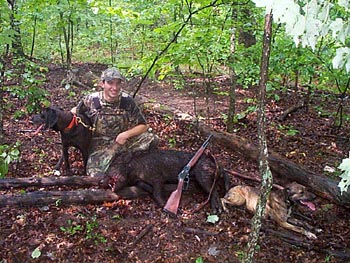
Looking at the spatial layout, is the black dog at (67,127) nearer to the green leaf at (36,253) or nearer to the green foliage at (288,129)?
the green leaf at (36,253)

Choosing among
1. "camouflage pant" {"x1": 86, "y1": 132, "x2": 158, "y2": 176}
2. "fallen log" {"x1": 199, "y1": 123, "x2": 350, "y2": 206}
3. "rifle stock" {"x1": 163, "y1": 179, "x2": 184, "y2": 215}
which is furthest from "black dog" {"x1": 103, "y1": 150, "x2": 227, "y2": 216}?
"fallen log" {"x1": 199, "y1": 123, "x2": 350, "y2": 206}

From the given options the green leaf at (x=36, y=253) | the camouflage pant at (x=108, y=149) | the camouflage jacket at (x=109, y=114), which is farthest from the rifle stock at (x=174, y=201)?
the green leaf at (x=36, y=253)

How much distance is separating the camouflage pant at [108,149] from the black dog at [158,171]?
48cm

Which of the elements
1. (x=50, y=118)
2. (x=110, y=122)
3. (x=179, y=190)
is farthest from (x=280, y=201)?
(x=50, y=118)

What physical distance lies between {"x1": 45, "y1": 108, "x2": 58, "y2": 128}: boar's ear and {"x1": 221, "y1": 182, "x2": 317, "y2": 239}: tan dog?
93.3 inches

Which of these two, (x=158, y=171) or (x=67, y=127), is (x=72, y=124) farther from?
(x=158, y=171)

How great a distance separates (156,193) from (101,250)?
1.18 m

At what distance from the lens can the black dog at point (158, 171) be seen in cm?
462

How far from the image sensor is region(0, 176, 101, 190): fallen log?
14.8 ft

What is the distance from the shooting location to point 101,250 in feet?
11.9

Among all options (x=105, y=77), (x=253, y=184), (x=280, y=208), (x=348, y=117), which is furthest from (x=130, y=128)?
(x=348, y=117)

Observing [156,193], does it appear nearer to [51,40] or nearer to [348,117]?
[348,117]

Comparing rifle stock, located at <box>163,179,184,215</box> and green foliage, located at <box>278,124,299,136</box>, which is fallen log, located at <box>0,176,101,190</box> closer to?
rifle stock, located at <box>163,179,184,215</box>

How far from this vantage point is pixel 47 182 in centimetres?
456
